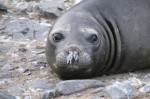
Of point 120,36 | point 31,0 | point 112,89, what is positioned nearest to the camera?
point 112,89

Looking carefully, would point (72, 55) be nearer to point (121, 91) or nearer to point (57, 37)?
point (57, 37)

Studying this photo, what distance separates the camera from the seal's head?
210 inches

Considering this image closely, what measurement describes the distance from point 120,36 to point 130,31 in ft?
0.40

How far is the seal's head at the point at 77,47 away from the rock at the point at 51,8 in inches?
97.3

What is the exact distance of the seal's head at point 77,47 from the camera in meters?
5.34

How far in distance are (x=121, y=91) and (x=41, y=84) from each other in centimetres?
100

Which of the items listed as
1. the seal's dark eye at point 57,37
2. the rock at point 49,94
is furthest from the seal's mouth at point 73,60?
the rock at point 49,94

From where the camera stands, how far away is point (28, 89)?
17.7 ft

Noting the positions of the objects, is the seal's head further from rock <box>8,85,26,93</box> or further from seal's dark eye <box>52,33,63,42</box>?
rock <box>8,85,26,93</box>

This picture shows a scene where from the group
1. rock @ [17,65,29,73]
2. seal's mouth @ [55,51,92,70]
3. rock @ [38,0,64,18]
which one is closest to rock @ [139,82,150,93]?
seal's mouth @ [55,51,92,70]

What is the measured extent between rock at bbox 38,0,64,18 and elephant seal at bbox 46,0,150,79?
222 cm

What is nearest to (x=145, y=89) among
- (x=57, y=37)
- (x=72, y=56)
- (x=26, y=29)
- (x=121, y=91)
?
(x=121, y=91)

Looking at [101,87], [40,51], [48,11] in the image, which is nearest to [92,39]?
[101,87]

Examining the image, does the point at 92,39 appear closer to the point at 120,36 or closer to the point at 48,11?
the point at 120,36
